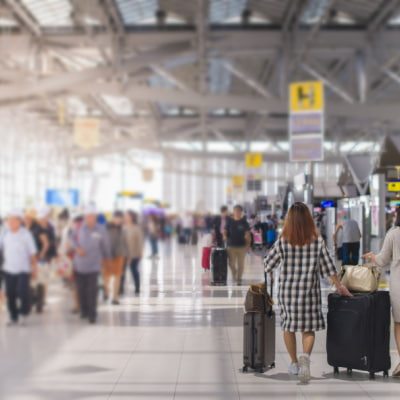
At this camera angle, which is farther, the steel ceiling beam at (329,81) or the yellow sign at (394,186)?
the steel ceiling beam at (329,81)

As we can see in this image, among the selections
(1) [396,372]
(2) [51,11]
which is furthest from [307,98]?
(2) [51,11]

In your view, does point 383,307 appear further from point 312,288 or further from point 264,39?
point 264,39

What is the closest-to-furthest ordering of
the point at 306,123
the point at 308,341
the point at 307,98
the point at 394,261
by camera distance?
1. the point at 308,341
2. the point at 394,261
3. the point at 306,123
4. the point at 307,98

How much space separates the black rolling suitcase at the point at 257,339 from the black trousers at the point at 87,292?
1.69 metres

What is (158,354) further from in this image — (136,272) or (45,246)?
(45,246)

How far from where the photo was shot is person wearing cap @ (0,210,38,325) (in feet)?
22.2

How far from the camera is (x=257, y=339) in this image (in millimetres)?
6836

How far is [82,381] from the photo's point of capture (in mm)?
6445

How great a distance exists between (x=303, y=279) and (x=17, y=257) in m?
2.84

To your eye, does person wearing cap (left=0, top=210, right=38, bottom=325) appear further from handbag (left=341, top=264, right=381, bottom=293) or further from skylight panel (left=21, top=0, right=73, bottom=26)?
skylight panel (left=21, top=0, right=73, bottom=26)

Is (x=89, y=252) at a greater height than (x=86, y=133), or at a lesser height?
lesser

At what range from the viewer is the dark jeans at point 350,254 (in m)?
8.34

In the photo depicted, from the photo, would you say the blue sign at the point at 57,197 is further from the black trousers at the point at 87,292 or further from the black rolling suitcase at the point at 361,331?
the black rolling suitcase at the point at 361,331

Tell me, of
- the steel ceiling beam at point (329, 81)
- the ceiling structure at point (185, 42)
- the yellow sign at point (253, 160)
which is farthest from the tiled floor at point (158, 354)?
the yellow sign at point (253, 160)
